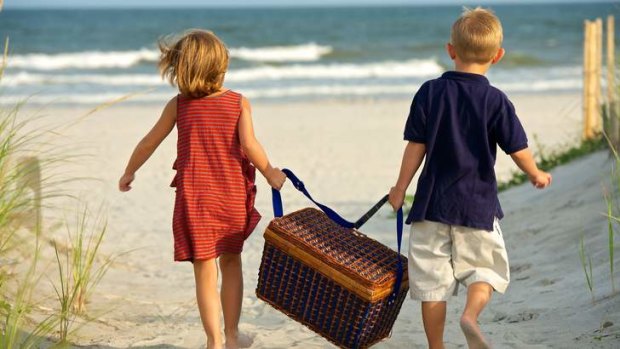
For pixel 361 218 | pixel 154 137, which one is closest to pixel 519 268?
pixel 361 218

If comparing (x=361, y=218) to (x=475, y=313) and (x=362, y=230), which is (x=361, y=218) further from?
(x=362, y=230)

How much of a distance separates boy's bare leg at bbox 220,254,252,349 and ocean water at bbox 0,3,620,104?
310 inches

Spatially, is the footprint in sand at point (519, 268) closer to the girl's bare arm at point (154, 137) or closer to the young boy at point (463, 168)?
the young boy at point (463, 168)

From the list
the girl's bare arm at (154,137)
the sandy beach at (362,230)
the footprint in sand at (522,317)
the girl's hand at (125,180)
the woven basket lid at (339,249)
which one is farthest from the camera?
the footprint in sand at (522,317)

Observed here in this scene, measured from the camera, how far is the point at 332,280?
3.47 metres

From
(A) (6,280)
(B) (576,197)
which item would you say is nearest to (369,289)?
(A) (6,280)

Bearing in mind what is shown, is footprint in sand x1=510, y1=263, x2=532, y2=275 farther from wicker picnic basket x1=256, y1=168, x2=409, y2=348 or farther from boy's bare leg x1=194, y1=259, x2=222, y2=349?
boy's bare leg x1=194, y1=259, x2=222, y2=349

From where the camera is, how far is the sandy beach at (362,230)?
13.9ft

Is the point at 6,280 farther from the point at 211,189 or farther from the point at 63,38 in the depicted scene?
the point at 63,38

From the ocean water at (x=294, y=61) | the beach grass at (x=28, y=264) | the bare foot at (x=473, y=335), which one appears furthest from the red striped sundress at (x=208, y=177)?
the ocean water at (x=294, y=61)

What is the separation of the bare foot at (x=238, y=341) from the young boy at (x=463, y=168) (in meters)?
0.91

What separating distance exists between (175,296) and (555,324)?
7.48ft

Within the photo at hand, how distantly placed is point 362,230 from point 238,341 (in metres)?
3.31

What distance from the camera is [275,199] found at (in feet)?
12.4
